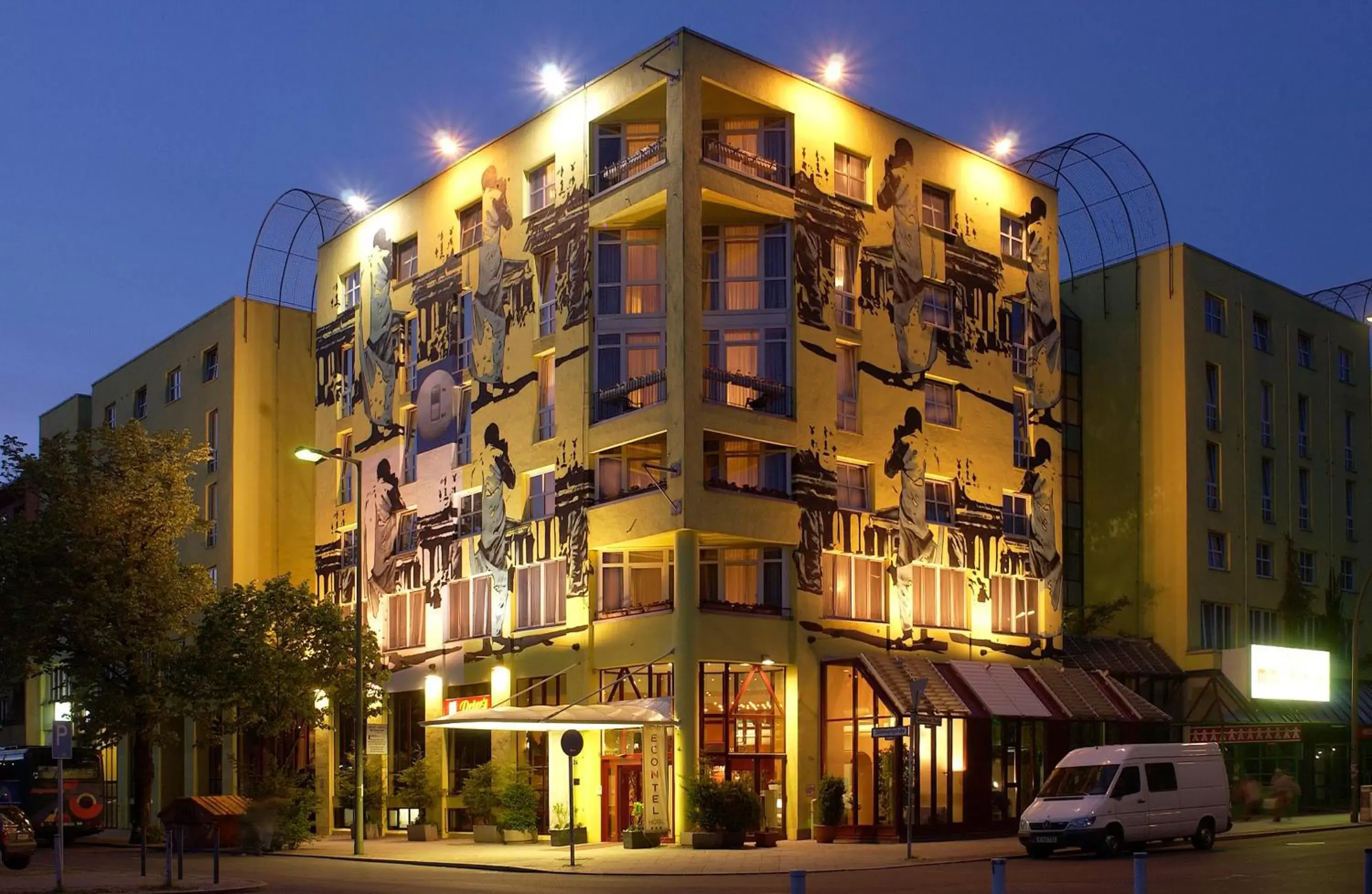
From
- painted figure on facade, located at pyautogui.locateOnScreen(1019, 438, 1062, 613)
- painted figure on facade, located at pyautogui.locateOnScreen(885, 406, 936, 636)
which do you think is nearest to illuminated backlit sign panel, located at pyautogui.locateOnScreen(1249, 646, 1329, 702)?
painted figure on facade, located at pyautogui.locateOnScreen(1019, 438, 1062, 613)

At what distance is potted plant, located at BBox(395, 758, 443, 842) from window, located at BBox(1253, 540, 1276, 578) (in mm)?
30391

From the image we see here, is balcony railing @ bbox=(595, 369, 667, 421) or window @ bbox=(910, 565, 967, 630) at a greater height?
balcony railing @ bbox=(595, 369, 667, 421)

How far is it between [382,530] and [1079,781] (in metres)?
27.6

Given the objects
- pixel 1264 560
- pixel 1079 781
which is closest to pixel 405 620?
pixel 1079 781

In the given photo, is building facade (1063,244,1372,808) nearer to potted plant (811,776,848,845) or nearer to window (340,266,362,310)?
potted plant (811,776,848,845)

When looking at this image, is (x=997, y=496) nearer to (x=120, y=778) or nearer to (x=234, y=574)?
(x=234, y=574)

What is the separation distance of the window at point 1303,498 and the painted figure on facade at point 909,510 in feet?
70.9

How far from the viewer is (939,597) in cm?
4641

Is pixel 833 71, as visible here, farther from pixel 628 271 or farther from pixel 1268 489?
pixel 1268 489

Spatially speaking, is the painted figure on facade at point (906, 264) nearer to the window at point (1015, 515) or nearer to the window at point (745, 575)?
the window at point (1015, 515)

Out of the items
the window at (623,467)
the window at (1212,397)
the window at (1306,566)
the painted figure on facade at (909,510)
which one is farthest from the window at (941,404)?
the window at (1306,566)

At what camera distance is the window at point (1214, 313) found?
5803cm

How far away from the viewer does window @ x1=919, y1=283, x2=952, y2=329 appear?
4741 centimetres

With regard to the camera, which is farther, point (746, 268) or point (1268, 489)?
point (1268, 489)
